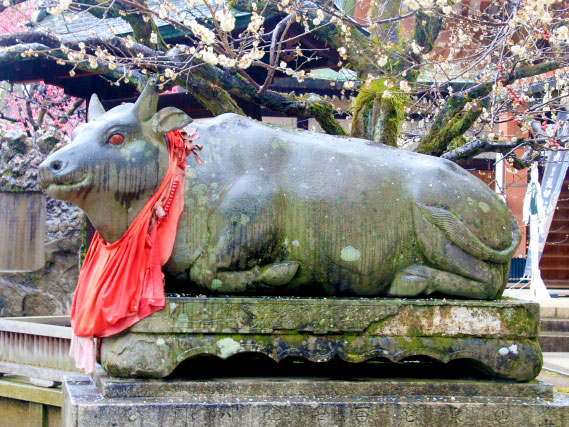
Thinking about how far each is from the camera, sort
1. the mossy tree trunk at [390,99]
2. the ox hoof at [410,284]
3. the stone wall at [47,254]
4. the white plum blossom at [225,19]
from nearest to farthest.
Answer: the ox hoof at [410,284] < the white plum blossom at [225,19] < the mossy tree trunk at [390,99] < the stone wall at [47,254]

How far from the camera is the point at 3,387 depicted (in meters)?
6.82

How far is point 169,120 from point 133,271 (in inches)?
34.1

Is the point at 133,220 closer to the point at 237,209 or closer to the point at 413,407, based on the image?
the point at 237,209

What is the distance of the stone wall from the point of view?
27.7ft

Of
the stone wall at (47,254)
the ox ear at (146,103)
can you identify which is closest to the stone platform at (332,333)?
the ox ear at (146,103)

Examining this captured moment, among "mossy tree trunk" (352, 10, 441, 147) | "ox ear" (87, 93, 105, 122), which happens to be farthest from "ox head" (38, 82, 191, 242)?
"mossy tree trunk" (352, 10, 441, 147)

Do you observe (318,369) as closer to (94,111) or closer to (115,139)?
(115,139)

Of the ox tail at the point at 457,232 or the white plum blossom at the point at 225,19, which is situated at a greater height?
the white plum blossom at the point at 225,19

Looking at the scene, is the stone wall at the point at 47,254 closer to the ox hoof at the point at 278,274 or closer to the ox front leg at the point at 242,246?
the ox front leg at the point at 242,246

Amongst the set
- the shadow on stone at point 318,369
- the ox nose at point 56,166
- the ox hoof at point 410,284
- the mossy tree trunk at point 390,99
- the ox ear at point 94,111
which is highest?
the mossy tree trunk at point 390,99

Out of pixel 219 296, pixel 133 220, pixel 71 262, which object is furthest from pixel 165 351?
pixel 71 262

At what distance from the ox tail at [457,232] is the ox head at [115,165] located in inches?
58.4

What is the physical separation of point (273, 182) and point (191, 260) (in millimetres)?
642

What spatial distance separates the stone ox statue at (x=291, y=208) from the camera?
3979 millimetres
